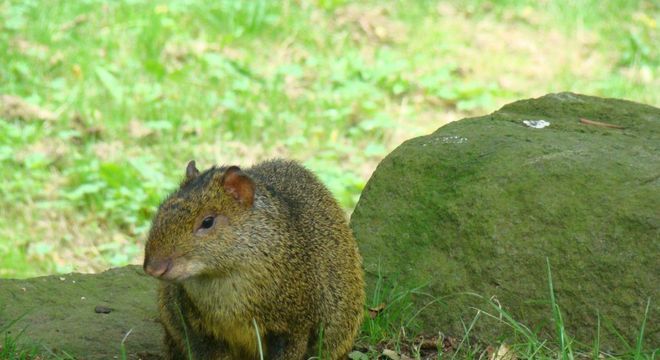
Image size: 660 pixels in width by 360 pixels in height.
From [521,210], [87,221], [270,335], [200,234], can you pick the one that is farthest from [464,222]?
[87,221]

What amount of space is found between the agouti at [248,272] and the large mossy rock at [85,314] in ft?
1.09

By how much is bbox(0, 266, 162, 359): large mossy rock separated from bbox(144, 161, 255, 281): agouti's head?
2.60 feet

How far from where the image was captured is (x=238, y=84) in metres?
8.64

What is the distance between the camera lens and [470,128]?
5020 mm

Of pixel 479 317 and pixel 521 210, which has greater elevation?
pixel 521 210

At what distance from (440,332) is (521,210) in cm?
65

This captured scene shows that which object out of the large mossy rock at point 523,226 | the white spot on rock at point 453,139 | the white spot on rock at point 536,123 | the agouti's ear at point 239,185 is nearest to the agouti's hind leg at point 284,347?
the agouti's ear at point 239,185

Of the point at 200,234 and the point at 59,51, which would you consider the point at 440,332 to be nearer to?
the point at 200,234

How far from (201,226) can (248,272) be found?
25 cm

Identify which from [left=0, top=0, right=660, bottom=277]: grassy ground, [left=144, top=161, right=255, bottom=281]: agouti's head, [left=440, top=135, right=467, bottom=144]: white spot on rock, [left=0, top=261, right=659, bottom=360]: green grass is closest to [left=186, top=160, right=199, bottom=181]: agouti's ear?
[left=144, top=161, right=255, bottom=281]: agouti's head

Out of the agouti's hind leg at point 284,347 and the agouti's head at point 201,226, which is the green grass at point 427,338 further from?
the agouti's head at point 201,226

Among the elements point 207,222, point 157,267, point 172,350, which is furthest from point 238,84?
point 157,267

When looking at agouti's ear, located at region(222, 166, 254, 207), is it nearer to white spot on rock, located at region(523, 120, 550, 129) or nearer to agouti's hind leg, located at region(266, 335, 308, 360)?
agouti's hind leg, located at region(266, 335, 308, 360)

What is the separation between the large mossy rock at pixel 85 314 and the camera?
4.13m
